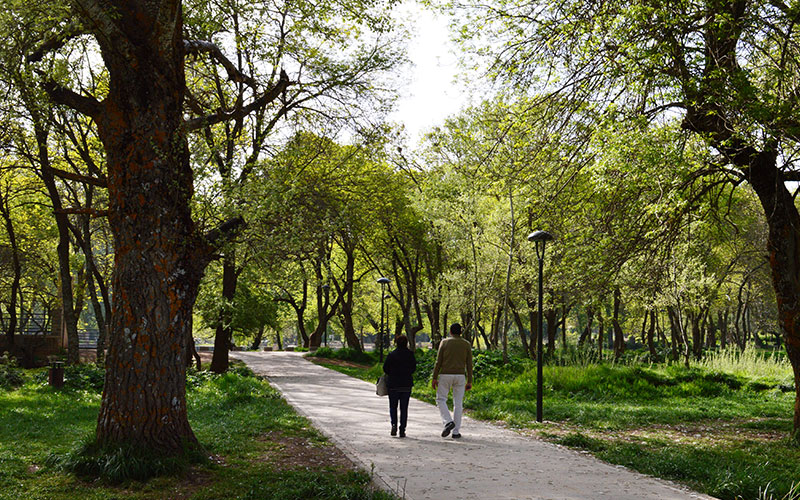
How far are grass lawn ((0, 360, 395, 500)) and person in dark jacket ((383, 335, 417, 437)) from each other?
1271 millimetres

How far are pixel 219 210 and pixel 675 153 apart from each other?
6864 mm

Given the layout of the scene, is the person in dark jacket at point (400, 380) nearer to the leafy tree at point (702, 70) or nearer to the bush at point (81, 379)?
the leafy tree at point (702, 70)

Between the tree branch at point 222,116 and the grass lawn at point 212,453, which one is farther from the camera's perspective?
the tree branch at point 222,116

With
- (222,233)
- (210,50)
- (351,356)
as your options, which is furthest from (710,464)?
(351,356)

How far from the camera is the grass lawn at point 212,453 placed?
20.1ft

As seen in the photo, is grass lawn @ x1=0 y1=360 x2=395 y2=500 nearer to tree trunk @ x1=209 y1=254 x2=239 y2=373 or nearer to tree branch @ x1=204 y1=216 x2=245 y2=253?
tree branch @ x1=204 y1=216 x2=245 y2=253

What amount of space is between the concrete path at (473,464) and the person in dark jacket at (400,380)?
0.35 meters

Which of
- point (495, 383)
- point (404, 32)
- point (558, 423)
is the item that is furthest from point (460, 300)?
Answer: point (558, 423)

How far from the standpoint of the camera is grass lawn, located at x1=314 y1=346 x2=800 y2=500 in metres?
7.34

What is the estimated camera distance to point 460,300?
90.7 feet

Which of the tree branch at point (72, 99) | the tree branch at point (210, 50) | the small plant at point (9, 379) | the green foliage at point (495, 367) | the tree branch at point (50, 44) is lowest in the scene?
the small plant at point (9, 379)

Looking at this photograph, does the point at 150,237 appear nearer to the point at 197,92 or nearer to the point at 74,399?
the point at 74,399

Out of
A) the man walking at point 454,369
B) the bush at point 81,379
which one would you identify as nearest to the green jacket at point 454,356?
the man walking at point 454,369

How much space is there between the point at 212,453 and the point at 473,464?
3553 mm
